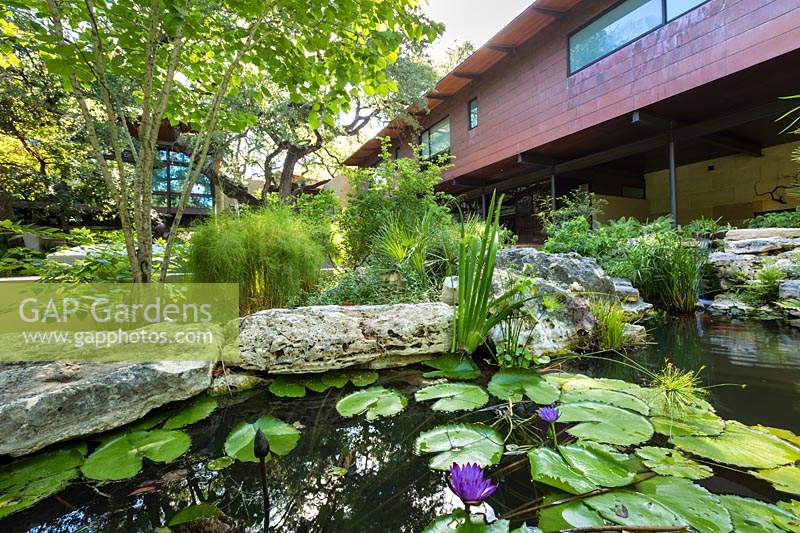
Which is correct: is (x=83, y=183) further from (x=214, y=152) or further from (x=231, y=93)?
(x=231, y=93)

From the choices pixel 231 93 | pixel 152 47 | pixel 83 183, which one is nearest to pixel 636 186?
pixel 231 93

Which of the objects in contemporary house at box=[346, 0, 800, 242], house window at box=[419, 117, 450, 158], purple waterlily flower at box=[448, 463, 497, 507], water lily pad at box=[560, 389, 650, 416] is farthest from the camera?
house window at box=[419, 117, 450, 158]

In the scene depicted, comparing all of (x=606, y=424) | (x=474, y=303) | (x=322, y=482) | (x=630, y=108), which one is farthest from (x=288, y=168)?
(x=606, y=424)

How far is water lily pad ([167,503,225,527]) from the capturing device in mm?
872

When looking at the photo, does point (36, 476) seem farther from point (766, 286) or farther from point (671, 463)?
point (766, 286)

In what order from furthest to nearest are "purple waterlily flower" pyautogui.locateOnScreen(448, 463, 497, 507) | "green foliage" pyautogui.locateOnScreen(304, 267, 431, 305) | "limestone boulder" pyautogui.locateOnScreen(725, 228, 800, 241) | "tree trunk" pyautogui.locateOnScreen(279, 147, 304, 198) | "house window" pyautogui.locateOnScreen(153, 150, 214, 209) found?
"house window" pyautogui.locateOnScreen(153, 150, 214, 209) → "tree trunk" pyautogui.locateOnScreen(279, 147, 304, 198) → "limestone boulder" pyautogui.locateOnScreen(725, 228, 800, 241) → "green foliage" pyautogui.locateOnScreen(304, 267, 431, 305) → "purple waterlily flower" pyautogui.locateOnScreen(448, 463, 497, 507)

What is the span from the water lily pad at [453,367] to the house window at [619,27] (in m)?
6.37

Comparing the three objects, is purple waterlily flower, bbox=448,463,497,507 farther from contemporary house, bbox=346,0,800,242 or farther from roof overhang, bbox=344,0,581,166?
contemporary house, bbox=346,0,800,242

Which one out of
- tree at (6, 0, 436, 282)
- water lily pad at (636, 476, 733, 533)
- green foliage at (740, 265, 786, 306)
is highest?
tree at (6, 0, 436, 282)

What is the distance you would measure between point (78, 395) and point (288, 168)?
993 centimetres

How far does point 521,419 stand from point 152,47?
2.56m

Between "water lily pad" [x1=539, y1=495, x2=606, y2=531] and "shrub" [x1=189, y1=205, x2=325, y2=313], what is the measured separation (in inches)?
95.4

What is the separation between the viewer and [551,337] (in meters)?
2.27

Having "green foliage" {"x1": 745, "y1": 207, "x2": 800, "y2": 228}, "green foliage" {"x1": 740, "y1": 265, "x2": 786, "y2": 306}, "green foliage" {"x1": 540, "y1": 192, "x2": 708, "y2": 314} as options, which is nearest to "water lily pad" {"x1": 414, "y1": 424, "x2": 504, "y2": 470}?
"green foliage" {"x1": 540, "y1": 192, "x2": 708, "y2": 314}
